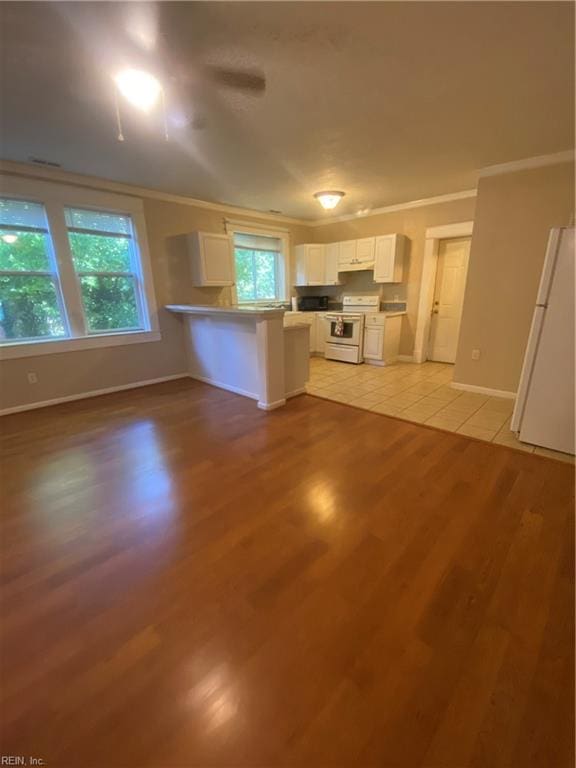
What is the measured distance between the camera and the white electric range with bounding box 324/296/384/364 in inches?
211

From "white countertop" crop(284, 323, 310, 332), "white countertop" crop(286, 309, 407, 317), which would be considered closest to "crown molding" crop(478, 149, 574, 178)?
"white countertop" crop(286, 309, 407, 317)

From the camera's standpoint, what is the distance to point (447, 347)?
537 centimetres

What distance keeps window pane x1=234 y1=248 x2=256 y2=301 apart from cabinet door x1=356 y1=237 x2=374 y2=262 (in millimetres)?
1916

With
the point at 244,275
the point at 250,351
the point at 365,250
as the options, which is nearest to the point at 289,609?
the point at 250,351

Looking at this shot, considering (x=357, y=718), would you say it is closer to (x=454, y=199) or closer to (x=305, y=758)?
(x=305, y=758)

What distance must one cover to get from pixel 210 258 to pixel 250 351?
1750 millimetres

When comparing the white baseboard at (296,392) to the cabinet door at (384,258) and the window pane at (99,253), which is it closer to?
the cabinet door at (384,258)

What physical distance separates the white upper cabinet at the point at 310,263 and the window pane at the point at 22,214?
12.8 ft

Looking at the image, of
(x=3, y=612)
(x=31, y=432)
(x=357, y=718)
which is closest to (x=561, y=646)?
(x=357, y=718)

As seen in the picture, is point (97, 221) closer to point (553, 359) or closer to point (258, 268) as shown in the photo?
point (258, 268)

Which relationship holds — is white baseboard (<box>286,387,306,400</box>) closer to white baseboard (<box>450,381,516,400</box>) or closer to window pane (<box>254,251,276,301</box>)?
white baseboard (<box>450,381,516,400</box>)

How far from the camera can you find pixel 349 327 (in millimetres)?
5461

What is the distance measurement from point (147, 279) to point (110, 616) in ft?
13.2

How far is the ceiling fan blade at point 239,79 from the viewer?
189cm
